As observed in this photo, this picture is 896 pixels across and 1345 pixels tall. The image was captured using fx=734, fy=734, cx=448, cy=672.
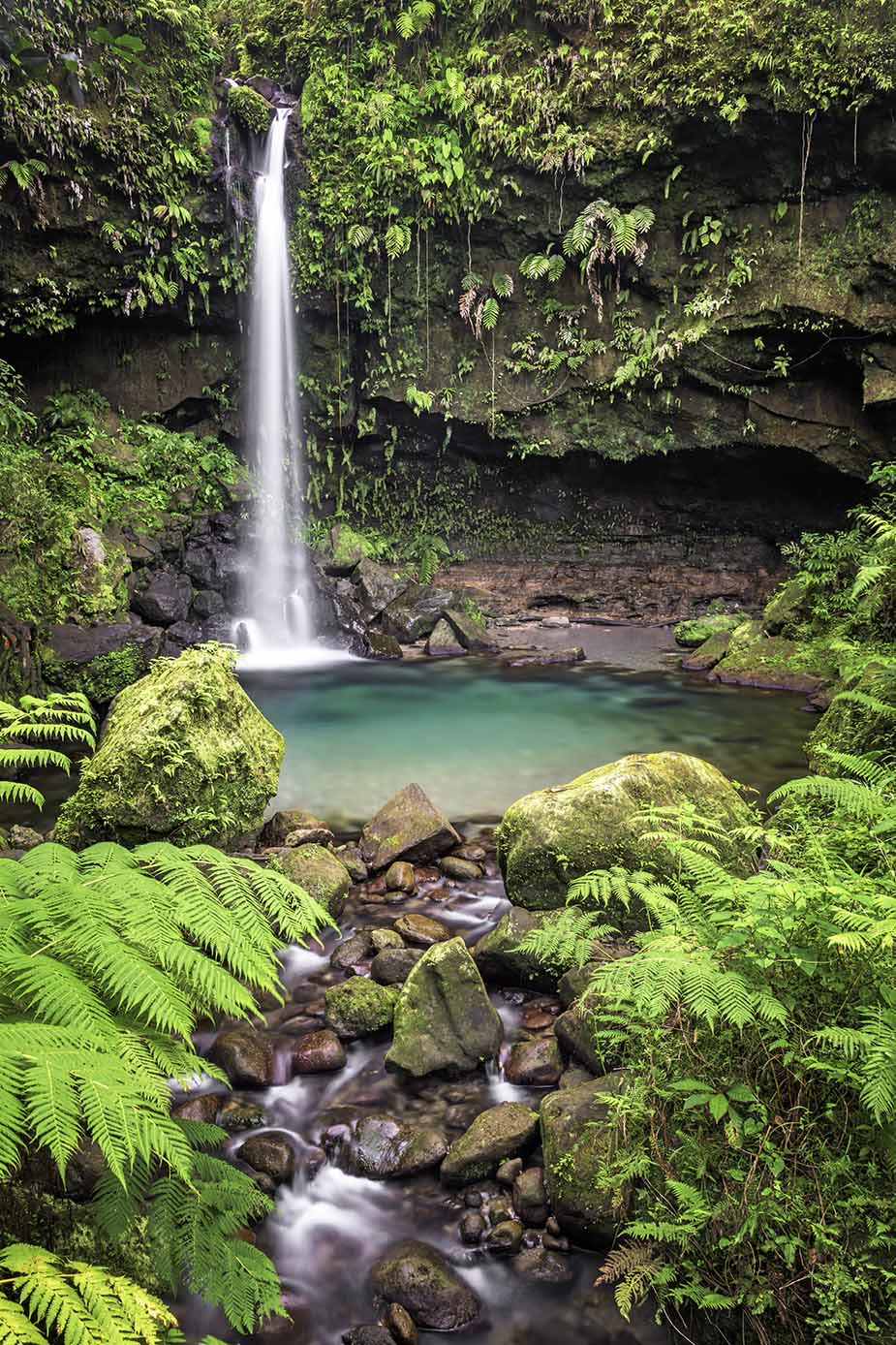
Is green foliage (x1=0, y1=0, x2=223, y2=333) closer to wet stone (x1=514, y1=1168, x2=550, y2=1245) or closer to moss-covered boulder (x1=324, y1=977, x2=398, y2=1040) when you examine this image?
moss-covered boulder (x1=324, y1=977, x2=398, y2=1040)

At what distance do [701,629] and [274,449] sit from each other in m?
10.5

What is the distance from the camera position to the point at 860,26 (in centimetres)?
1136

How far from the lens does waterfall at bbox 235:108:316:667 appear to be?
15055mm

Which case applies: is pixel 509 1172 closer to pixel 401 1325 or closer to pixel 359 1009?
pixel 401 1325

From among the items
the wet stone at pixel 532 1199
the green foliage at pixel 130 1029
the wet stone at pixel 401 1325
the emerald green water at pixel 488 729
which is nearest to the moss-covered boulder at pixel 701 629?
the emerald green water at pixel 488 729

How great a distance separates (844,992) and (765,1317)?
899 millimetres

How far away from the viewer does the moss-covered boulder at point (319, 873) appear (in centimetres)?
489

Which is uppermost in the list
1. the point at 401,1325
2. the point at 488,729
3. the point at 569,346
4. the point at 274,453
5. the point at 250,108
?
the point at 250,108

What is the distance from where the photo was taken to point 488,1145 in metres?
2.97

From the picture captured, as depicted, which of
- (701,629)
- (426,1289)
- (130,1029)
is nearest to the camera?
(130,1029)

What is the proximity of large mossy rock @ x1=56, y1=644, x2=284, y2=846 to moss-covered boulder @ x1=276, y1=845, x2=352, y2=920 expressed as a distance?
1.95 feet

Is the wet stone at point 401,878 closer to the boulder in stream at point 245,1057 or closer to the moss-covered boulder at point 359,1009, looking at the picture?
the moss-covered boulder at point 359,1009

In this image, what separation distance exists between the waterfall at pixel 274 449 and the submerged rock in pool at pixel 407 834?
27.7 ft

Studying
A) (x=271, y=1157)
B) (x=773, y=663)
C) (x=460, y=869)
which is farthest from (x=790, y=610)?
(x=271, y=1157)
